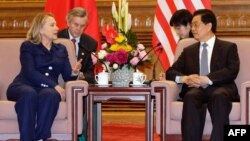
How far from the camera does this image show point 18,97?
469 cm

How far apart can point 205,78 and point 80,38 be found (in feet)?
4.59

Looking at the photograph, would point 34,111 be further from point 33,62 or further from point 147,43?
point 147,43

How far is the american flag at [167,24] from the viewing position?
20.9 ft

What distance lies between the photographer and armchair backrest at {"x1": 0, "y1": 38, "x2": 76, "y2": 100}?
5227mm

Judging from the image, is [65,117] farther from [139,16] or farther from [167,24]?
[139,16]

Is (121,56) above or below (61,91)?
above

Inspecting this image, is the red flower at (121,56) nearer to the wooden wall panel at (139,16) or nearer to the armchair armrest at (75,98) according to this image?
the armchair armrest at (75,98)

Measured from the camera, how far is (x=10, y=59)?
17.3 ft

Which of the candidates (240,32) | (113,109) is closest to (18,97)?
(113,109)

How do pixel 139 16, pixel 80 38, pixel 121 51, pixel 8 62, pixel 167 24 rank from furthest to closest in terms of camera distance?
pixel 139 16 → pixel 167 24 → pixel 80 38 → pixel 8 62 → pixel 121 51

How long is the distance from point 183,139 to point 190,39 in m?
1.18

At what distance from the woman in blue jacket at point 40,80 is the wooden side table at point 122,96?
255 mm

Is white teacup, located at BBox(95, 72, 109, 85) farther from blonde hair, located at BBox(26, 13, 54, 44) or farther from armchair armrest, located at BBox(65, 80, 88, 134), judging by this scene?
blonde hair, located at BBox(26, 13, 54, 44)

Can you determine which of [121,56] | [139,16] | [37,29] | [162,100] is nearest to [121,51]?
[121,56]
